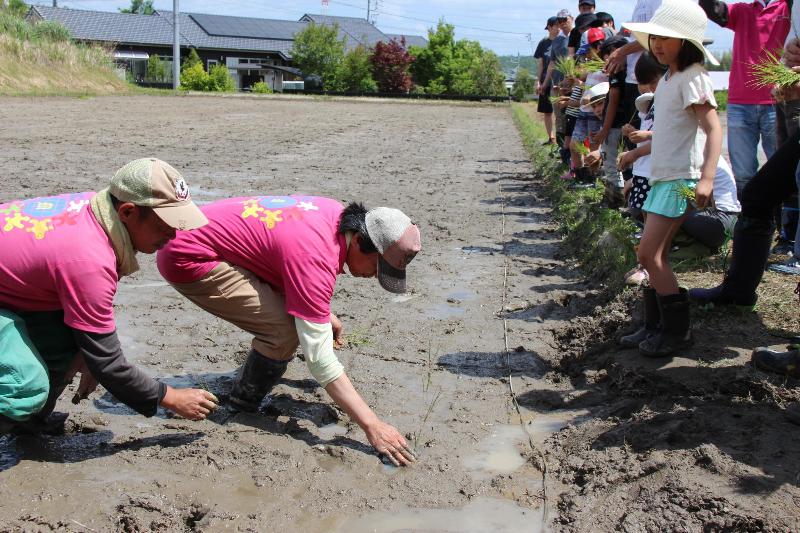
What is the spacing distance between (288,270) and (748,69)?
4082 millimetres

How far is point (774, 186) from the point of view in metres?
4.50

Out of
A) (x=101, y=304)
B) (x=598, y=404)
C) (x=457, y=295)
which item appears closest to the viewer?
(x=101, y=304)

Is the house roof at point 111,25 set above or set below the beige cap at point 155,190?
above

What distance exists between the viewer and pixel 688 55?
426 cm

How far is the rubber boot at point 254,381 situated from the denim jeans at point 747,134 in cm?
379

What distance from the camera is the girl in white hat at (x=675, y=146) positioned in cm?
418

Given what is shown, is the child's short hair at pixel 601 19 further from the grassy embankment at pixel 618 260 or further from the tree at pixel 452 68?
the tree at pixel 452 68

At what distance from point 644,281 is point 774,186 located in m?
1.37

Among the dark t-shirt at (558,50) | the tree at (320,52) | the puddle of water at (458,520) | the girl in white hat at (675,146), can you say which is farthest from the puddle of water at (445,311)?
the tree at (320,52)

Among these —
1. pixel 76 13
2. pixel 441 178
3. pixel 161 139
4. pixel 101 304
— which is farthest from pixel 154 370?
pixel 76 13

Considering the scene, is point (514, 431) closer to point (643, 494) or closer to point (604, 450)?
point (604, 450)

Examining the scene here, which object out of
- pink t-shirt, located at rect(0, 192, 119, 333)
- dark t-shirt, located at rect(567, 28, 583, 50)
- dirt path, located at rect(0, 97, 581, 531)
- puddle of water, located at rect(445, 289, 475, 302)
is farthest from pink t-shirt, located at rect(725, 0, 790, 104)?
dark t-shirt, located at rect(567, 28, 583, 50)

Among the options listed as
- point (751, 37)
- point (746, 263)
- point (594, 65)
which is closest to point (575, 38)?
point (594, 65)

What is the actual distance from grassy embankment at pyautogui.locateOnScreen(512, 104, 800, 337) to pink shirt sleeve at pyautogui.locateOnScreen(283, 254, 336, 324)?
257cm
